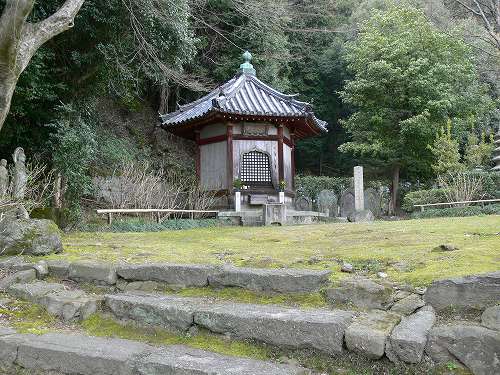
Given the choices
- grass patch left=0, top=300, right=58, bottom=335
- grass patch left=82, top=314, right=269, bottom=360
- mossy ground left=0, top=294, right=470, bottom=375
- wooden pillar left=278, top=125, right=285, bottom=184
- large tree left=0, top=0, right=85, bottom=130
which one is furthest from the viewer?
wooden pillar left=278, top=125, right=285, bottom=184

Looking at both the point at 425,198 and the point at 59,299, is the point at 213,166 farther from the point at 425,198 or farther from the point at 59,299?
the point at 59,299

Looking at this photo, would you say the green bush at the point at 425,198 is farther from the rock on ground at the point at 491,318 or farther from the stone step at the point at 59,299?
the stone step at the point at 59,299

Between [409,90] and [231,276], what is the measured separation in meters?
18.7

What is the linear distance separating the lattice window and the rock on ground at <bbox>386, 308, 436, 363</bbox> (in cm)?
1207

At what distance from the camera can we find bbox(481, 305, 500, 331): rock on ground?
2.41 meters

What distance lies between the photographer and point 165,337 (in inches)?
119

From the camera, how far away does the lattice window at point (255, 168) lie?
1454 cm

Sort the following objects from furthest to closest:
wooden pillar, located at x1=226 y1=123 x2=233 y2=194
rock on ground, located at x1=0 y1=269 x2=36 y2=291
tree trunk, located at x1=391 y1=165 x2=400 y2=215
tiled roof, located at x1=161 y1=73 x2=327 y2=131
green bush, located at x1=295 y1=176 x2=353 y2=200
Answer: green bush, located at x1=295 y1=176 x2=353 y2=200 < tree trunk, located at x1=391 y1=165 x2=400 y2=215 < wooden pillar, located at x1=226 y1=123 x2=233 y2=194 < tiled roof, located at x1=161 y1=73 x2=327 y2=131 < rock on ground, located at x1=0 y1=269 x2=36 y2=291

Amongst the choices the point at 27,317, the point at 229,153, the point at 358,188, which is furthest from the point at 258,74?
the point at 27,317

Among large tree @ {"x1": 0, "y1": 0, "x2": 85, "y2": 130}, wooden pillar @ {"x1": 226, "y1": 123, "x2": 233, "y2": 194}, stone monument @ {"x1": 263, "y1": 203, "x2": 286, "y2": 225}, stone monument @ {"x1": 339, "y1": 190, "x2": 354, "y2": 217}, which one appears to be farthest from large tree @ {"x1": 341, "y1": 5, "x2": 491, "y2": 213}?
large tree @ {"x1": 0, "y1": 0, "x2": 85, "y2": 130}

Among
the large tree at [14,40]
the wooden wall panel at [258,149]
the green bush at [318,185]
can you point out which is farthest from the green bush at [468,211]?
the large tree at [14,40]

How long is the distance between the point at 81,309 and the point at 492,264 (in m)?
3.17

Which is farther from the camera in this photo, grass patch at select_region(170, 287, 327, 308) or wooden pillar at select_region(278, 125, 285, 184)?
wooden pillar at select_region(278, 125, 285, 184)

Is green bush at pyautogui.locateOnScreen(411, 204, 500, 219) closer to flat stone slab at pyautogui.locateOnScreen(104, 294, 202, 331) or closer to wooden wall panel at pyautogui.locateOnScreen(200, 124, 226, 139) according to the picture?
wooden wall panel at pyautogui.locateOnScreen(200, 124, 226, 139)
